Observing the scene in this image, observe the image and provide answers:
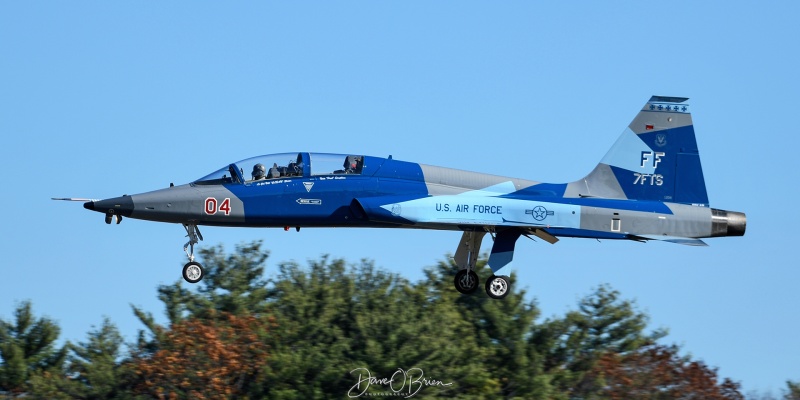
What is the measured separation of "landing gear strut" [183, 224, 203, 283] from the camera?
96.8 feet

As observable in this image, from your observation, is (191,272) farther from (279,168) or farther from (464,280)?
(464,280)

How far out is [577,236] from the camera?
1205 inches

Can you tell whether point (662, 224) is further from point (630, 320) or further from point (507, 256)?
point (630, 320)

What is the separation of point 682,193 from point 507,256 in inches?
173

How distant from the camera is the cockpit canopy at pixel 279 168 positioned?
2975 cm

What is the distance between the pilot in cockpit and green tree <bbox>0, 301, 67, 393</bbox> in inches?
929

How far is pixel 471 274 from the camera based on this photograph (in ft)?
105

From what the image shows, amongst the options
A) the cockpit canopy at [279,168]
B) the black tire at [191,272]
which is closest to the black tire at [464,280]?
the cockpit canopy at [279,168]

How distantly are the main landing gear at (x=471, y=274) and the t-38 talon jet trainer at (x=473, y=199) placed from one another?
1.3 inches

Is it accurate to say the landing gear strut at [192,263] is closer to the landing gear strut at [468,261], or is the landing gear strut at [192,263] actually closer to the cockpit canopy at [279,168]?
the cockpit canopy at [279,168]

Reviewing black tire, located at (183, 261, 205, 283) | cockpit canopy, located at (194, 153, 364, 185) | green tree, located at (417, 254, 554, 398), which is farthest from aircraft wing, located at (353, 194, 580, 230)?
green tree, located at (417, 254, 554, 398)

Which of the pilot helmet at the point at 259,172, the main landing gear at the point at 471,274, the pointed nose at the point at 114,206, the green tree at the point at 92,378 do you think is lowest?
the green tree at the point at 92,378

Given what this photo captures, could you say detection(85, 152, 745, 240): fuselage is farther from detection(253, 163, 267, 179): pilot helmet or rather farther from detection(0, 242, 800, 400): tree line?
detection(0, 242, 800, 400): tree line

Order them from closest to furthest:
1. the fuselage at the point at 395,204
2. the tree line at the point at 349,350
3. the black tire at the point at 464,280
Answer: the fuselage at the point at 395,204, the black tire at the point at 464,280, the tree line at the point at 349,350
